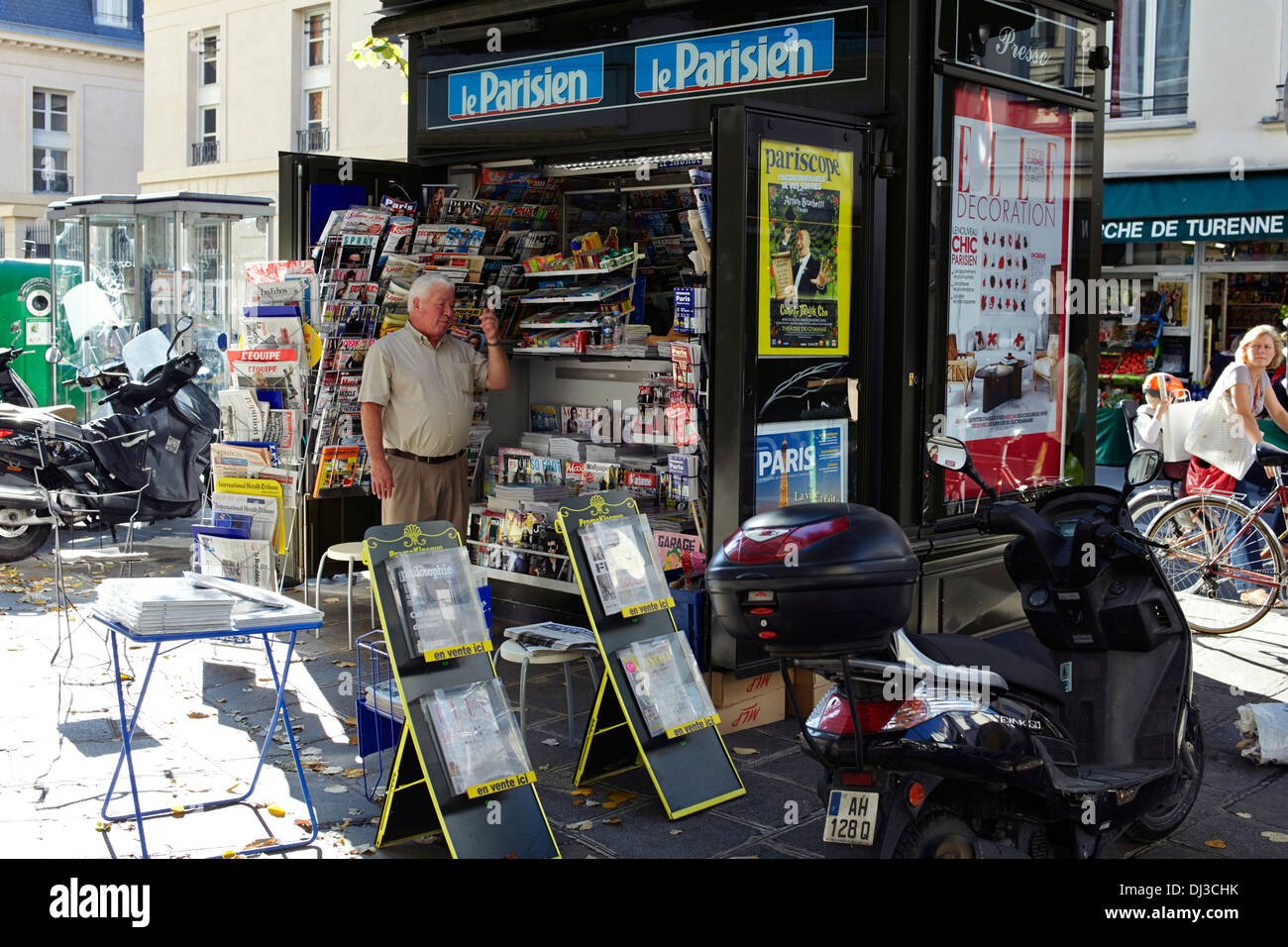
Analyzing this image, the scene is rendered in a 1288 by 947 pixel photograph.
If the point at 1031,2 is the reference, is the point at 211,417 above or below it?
below

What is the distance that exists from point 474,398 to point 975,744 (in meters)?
4.59

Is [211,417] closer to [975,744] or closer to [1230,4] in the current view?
[975,744]

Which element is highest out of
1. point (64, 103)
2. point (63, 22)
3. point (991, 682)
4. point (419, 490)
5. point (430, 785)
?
point (63, 22)

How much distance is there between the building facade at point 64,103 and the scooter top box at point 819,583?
3368 centimetres

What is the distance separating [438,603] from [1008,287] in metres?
3.48

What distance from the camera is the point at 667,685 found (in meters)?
4.70

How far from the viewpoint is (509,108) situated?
707 centimetres

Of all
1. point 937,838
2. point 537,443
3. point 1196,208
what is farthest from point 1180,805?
point 1196,208


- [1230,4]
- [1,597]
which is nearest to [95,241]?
[1,597]

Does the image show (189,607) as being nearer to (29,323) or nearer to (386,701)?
(386,701)

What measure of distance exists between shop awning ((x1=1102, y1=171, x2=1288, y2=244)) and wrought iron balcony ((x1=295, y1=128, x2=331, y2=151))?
14.0 m

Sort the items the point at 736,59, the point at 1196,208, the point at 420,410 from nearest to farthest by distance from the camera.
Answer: the point at 736,59, the point at 420,410, the point at 1196,208

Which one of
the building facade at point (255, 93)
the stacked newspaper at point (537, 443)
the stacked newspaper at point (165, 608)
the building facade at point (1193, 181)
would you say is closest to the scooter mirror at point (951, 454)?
the stacked newspaper at point (165, 608)

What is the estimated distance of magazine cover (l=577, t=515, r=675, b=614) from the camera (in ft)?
15.3
